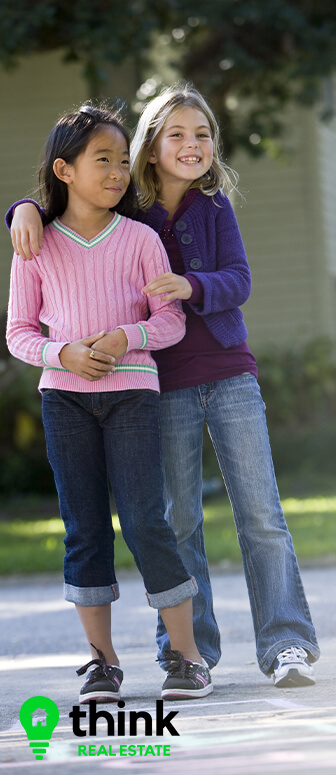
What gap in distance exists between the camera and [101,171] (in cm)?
363

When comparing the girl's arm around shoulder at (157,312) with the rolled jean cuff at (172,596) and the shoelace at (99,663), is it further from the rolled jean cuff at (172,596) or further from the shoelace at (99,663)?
the shoelace at (99,663)

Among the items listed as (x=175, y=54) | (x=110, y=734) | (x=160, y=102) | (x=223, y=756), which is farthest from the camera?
(x=175, y=54)

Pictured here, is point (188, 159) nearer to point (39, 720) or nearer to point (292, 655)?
point (292, 655)

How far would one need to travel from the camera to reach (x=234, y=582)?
731cm

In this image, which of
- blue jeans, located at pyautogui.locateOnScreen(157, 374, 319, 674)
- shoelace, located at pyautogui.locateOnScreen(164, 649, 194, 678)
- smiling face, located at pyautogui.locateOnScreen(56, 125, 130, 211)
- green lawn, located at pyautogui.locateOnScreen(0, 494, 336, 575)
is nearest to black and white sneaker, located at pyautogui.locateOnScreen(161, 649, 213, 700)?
shoelace, located at pyautogui.locateOnScreen(164, 649, 194, 678)

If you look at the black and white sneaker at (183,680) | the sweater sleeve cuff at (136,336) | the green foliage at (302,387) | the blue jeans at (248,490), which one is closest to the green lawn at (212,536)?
the green foliage at (302,387)

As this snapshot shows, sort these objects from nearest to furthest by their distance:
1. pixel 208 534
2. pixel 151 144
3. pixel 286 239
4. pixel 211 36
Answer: pixel 151 144, pixel 208 534, pixel 211 36, pixel 286 239

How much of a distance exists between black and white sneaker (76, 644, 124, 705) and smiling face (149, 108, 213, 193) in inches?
62.2

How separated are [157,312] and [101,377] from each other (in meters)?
0.29

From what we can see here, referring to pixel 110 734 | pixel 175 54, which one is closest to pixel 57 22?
pixel 175 54

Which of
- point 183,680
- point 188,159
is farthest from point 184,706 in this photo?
point 188,159

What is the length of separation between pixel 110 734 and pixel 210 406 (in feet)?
3.78

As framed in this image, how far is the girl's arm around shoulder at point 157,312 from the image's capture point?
3.55 meters

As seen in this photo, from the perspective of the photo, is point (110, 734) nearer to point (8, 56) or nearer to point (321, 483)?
point (8, 56)
